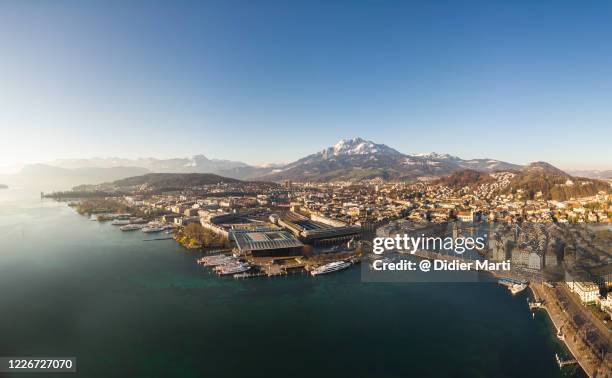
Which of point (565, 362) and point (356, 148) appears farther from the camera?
point (356, 148)

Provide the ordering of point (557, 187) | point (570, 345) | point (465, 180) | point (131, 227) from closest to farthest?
point (570, 345) < point (131, 227) < point (557, 187) < point (465, 180)

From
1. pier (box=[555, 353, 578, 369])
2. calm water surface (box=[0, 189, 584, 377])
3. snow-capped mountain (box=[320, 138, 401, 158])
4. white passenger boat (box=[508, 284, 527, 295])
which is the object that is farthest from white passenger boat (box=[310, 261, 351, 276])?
snow-capped mountain (box=[320, 138, 401, 158])

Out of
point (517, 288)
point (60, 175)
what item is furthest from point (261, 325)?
point (60, 175)

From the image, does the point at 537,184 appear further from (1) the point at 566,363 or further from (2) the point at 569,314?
(1) the point at 566,363

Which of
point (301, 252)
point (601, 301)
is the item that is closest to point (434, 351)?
point (601, 301)

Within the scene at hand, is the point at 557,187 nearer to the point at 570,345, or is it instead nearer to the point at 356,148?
the point at 570,345

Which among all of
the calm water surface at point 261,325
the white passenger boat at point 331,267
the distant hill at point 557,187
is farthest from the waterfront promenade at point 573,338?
the distant hill at point 557,187

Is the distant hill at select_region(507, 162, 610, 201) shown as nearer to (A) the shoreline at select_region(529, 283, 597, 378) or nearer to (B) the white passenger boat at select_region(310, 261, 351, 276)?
(A) the shoreline at select_region(529, 283, 597, 378)
